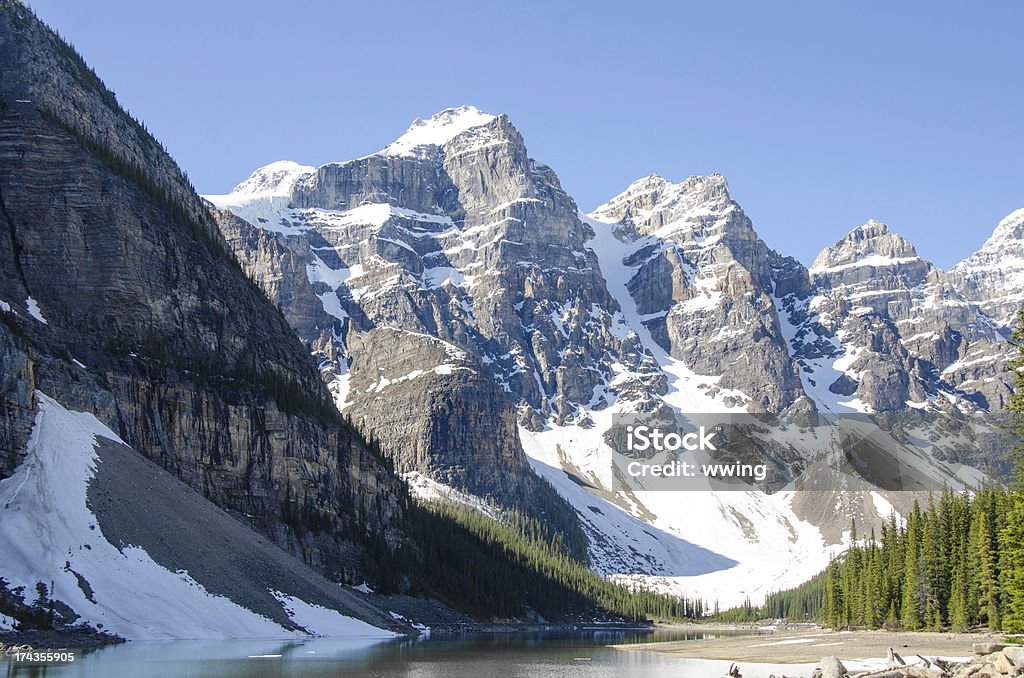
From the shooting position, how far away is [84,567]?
88.2 metres

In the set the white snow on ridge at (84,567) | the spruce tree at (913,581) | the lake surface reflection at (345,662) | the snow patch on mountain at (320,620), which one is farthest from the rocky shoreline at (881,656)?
the white snow on ridge at (84,567)

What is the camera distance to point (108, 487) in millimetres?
100250

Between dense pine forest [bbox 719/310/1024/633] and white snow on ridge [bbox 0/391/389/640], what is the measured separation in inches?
2403

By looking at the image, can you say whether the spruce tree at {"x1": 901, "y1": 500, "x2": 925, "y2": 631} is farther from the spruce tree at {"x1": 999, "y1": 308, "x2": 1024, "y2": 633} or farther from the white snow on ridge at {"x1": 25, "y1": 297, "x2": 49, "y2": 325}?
the white snow on ridge at {"x1": 25, "y1": 297, "x2": 49, "y2": 325}

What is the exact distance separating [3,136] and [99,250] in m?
20.1

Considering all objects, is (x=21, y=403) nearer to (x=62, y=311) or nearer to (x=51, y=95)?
(x=62, y=311)

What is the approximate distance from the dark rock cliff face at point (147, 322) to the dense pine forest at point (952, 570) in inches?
2725

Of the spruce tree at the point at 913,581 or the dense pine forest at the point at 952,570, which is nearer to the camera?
the dense pine forest at the point at 952,570

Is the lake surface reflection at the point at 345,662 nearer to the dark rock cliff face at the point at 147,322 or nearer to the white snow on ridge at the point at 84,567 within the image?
the white snow on ridge at the point at 84,567

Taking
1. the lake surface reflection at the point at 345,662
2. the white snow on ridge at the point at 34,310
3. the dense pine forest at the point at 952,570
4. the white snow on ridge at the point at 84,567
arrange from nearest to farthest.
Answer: the lake surface reflection at the point at 345,662
the dense pine forest at the point at 952,570
the white snow on ridge at the point at 84,567
the white snow on ridge at the point at 34,310

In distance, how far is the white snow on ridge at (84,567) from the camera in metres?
85.4

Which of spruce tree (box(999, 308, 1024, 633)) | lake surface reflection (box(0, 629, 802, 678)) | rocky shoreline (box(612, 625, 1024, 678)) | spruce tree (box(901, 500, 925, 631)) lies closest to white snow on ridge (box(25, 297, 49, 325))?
lake surface reflection (box(0, 629, 802, 678))

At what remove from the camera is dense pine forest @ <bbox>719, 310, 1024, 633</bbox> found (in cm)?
7644

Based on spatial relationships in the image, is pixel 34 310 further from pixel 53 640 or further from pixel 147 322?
pixel 53 640
